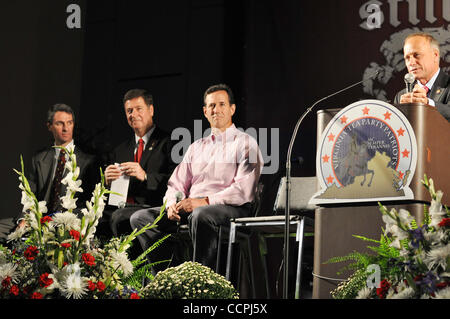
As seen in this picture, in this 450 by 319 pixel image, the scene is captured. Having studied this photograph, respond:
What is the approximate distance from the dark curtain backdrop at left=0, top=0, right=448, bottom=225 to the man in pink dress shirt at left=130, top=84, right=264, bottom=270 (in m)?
0.44

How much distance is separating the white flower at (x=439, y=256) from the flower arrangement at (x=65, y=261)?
88 cm

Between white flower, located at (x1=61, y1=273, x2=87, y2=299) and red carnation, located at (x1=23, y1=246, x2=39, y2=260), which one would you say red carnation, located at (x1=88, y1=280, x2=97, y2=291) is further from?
red carnation, located at (x1=23, y1=246, x2=39, y2=260)

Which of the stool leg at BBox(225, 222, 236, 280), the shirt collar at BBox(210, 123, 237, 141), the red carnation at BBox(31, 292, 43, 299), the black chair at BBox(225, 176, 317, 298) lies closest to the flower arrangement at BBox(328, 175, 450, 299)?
the red carnation at BBox(31, 292, 43, 299)

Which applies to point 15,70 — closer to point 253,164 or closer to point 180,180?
point 180,180

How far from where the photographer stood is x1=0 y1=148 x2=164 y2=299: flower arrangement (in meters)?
2.09

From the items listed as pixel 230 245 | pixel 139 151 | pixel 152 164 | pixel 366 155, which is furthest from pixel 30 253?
pixel 139 151

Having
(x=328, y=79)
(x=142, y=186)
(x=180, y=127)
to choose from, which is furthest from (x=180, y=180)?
(x=328, y=79)

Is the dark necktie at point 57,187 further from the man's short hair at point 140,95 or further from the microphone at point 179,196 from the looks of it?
the microphone at point 179,196

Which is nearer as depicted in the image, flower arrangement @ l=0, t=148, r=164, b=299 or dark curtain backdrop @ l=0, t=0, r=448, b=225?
flower arrangement @ l=0, t=148, r=164, b=299

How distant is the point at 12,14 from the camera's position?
19.0 ft

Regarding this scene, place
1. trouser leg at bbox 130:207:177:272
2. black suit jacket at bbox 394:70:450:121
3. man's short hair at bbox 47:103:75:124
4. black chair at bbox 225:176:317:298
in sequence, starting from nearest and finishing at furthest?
black suit jacket at bbox 394:70:450:121
black chair at bbox 225:176:317:298
trouser leg at bbox 130:207:177:272
man's short hair at bbox 47:103:75:124

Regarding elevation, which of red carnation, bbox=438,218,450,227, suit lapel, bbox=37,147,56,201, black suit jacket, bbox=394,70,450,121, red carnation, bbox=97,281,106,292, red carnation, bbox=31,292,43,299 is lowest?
red carnation, bbox=31,292,43,299

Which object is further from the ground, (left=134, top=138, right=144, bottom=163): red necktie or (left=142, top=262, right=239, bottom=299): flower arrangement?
(left=134, top=138, right=144, bottom=163): red necktie

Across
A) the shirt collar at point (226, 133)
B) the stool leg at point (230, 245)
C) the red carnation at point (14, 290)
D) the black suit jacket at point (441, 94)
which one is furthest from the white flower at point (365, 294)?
the shirt collar at point (226, 133)
